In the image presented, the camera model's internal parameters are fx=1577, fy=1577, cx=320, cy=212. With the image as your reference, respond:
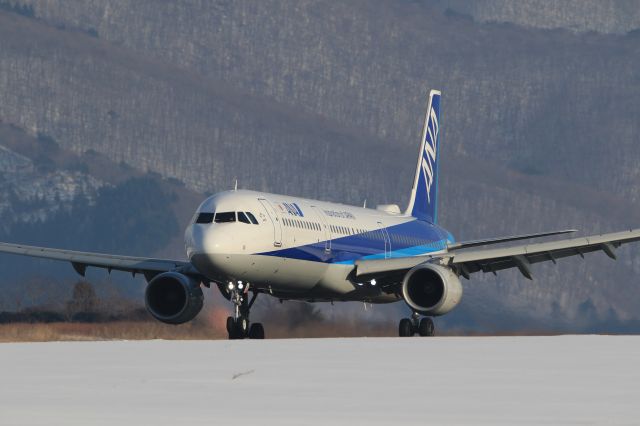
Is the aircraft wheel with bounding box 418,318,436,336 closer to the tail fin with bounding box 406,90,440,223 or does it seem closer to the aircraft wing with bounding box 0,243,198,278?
the aircraft wing with bounding box 0,243,198,278

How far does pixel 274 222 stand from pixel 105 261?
6349 millimetres

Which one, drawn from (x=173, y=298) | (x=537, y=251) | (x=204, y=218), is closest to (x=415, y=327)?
(x=537, y=251)

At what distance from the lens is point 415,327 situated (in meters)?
44.7

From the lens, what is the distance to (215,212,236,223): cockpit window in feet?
129

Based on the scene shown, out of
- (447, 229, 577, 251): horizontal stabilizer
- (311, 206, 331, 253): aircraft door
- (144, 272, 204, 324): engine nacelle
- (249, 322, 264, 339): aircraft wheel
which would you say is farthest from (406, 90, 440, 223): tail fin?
(144, 272, 204, 324): engine nacelle

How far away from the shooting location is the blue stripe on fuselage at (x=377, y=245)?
138 ft

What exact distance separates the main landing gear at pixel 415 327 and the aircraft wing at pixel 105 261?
6357 mm

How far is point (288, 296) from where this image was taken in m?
43.6

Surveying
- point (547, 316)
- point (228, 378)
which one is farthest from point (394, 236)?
point (547, 316)

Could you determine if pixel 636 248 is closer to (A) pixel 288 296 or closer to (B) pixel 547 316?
(B) pixel 547 316

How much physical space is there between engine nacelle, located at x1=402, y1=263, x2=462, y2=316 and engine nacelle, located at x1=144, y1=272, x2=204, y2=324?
18.9 ft

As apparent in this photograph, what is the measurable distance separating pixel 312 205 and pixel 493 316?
28.7 metres

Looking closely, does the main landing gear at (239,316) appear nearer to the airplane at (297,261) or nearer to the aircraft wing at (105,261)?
the airplane at (297,261)

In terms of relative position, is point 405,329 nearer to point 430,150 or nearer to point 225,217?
point 225,217
